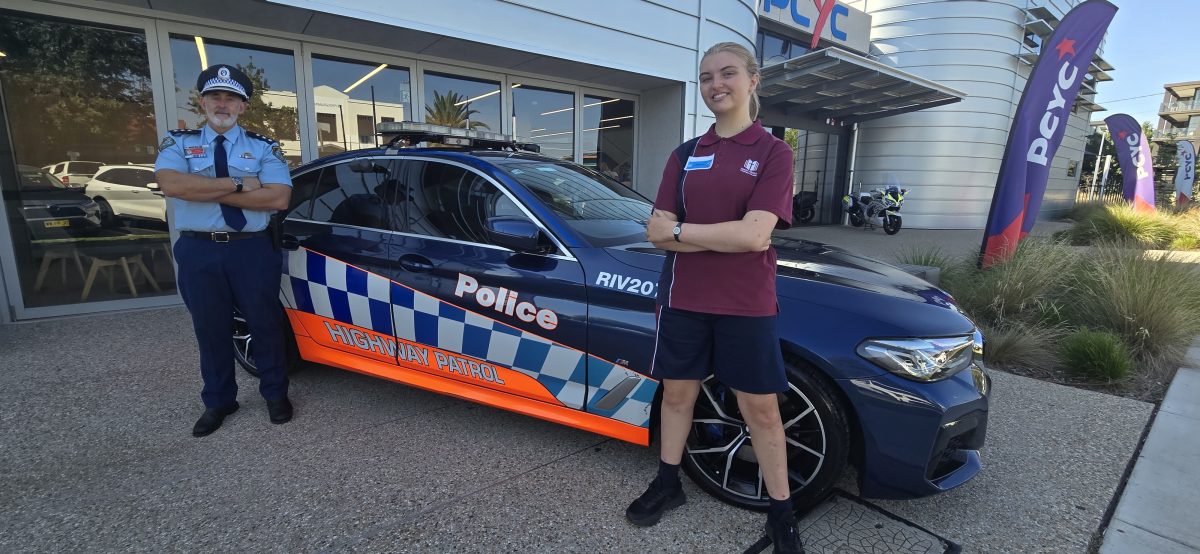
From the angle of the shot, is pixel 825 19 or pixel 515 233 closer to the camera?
pixel 515 233

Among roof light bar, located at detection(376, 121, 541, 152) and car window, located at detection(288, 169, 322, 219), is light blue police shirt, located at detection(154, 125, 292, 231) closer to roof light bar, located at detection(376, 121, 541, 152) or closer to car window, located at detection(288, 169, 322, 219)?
car window, located at detection(288, 169, 322, 219)

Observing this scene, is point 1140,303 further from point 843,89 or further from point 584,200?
point 843,89

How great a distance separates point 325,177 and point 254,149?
446mm

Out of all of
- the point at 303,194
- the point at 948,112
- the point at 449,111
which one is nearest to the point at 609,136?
the point at 449,111

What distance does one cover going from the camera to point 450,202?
2.63m

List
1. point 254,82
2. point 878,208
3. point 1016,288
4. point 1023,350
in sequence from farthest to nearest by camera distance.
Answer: point 878,208 < point 254,82 < point 1016,288 < point 1023,350

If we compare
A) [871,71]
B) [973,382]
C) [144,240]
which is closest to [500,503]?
[973,382]

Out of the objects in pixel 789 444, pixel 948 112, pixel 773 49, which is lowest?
pixel 789 444

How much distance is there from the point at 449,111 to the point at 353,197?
156 inches

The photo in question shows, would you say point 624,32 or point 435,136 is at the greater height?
point 624,32

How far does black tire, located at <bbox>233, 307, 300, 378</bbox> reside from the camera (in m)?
3.17

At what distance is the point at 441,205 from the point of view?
265 cm

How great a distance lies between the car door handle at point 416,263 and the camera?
8.38 feet

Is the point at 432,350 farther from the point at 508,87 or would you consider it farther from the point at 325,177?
the point at 508,87
